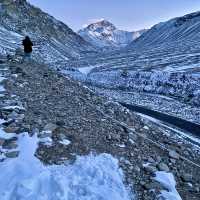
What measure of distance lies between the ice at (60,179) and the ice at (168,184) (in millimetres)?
1279

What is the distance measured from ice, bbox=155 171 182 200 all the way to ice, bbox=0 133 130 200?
1279 mm

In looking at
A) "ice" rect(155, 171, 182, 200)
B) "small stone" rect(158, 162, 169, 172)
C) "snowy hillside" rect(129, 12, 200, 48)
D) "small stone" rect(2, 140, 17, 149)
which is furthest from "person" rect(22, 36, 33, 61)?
"snowy hillside" rect(129, 12, 200, 48)

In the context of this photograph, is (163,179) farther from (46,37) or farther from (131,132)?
(46,37)

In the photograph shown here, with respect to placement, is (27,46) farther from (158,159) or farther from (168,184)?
(168,184)

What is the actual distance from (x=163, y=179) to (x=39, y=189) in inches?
167

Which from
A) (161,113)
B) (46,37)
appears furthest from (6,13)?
(161,113)

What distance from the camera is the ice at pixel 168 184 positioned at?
11398 mm

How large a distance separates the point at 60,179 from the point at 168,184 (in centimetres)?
360

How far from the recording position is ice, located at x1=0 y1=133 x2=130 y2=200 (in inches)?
420

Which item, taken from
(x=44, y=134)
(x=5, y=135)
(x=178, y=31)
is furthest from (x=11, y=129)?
(x=178, y=31)

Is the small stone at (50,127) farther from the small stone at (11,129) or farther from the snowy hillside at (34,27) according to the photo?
the snowy hillside at (34,27)

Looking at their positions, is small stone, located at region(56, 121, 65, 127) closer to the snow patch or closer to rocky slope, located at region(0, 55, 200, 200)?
rocky slope, located at region(0, 55, 200, 200)

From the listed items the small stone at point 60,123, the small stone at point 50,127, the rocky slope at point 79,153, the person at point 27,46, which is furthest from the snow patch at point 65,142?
the person at point 27,46

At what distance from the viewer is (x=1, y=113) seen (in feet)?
48.4
